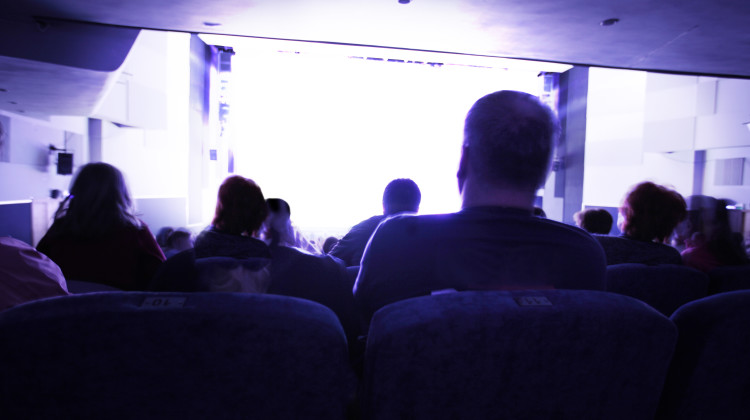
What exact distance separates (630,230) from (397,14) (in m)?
2.73

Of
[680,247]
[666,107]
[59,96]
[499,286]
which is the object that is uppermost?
[666,107]

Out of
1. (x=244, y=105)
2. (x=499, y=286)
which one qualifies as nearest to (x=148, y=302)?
(x=499, y=286)

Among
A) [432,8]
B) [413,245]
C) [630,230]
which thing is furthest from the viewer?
[432,8]

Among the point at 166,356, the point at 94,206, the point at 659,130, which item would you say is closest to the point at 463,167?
the point at 166,356

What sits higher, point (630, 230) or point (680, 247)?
point (630, 230)

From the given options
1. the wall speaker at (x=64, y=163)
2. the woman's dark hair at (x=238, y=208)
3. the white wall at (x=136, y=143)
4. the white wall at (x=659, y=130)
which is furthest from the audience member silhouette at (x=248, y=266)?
the white wall at (x=659, y=130)

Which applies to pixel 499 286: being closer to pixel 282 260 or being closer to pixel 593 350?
pixel 593 350

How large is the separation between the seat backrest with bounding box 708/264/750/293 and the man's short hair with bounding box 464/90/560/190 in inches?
49.0

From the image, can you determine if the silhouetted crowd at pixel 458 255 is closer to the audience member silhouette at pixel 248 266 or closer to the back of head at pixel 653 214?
the audience member silhouette at pixel 248 266

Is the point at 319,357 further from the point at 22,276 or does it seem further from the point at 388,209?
the point at 388,209

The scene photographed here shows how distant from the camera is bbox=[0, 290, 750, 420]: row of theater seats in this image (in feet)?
2.11

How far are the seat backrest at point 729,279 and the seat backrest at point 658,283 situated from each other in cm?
12

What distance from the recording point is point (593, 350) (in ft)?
2.43

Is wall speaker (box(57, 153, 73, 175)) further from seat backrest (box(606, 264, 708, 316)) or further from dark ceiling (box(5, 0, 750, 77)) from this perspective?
seat backrest (box(606, 264, 708, 316))
